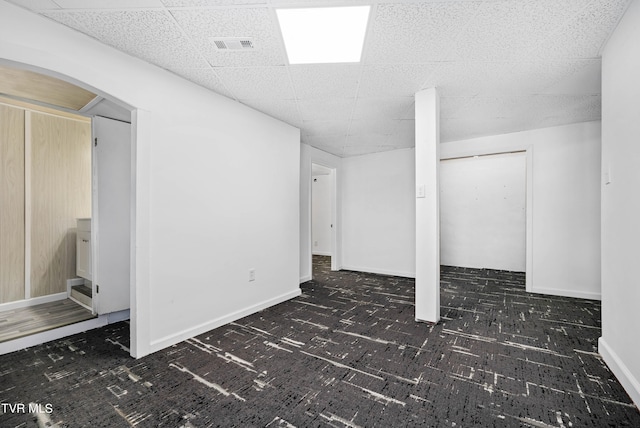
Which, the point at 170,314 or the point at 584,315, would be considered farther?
the point at 584,315

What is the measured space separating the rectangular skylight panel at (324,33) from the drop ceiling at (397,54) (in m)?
0.07

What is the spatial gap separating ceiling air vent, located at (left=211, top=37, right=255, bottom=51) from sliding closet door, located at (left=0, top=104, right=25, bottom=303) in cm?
284

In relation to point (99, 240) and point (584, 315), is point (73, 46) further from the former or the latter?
point (584, 315)

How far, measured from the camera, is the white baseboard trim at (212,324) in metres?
2.24

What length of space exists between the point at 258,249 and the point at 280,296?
2.39 feet

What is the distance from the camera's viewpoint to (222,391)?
172 centimetres

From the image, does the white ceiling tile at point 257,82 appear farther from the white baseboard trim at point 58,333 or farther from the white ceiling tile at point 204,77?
the white baseboard trim at point 58,333

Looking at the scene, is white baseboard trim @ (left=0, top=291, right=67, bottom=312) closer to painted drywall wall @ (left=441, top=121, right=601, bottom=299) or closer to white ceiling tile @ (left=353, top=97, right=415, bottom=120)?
white ceiling tile @ (left=353, top=97, right=415, bottom=120)

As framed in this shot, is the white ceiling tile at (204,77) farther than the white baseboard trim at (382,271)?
No

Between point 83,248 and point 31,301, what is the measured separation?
77 cm

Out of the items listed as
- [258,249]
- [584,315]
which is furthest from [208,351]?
[584,315]

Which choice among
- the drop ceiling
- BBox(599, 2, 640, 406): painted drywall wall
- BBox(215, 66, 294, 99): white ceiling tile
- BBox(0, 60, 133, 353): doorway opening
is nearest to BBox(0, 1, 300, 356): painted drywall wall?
the drop ceiling

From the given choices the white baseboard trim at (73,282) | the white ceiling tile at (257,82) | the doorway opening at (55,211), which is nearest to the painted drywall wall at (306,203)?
the white ceiling tile at (257,82)

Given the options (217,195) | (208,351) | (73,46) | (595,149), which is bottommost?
(208,351)
